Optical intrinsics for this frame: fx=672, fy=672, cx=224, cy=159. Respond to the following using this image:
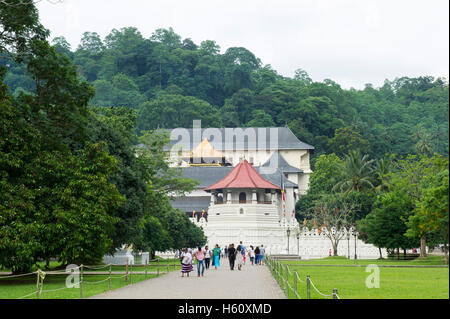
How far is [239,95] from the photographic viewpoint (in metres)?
141

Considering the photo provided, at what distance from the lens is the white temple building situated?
63625 millimetres

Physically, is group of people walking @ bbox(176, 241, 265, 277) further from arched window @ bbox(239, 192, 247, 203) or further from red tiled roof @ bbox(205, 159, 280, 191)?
arched window @ bbox(239, 192, 247, 203)

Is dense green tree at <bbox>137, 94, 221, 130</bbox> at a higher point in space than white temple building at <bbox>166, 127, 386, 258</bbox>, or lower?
higher

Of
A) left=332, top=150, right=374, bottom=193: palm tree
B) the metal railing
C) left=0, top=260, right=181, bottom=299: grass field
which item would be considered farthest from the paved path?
left=332, top=150, right=374, bottom=193: palm tree

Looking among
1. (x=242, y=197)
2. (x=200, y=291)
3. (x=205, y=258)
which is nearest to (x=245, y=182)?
(x=242, y=197)

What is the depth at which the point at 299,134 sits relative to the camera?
12481 centimetres

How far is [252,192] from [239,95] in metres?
68.6

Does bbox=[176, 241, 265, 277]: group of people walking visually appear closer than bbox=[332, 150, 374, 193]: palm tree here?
Yes

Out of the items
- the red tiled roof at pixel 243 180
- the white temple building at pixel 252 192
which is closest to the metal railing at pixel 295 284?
the white temple building at pixel 252 192

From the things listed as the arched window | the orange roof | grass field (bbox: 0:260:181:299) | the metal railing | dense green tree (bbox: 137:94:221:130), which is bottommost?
grass field (bbox: 0:260:181:299)

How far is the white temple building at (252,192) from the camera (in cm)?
6362

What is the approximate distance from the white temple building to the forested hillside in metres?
10.7
